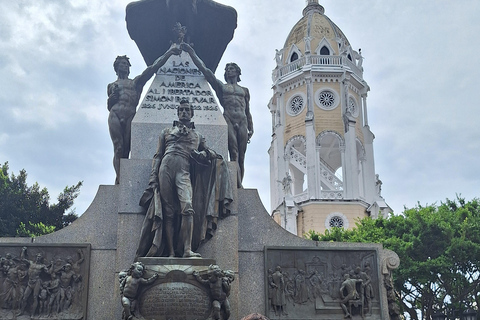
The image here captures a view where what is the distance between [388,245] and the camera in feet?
89.9

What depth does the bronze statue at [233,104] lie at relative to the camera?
13305 mm

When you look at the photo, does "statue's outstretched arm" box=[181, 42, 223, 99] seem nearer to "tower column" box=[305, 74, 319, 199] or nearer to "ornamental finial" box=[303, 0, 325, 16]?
"tower column" box=[305, 74, 319, 199]

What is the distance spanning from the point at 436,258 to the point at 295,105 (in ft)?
137

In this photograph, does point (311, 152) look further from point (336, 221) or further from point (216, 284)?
point (216, 284)

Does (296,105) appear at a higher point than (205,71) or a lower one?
higher

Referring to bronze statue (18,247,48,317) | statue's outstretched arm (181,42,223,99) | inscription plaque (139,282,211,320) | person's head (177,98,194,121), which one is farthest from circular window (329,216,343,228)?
inscription plaque (139,282,211,320)

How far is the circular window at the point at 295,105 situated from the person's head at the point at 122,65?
52922 millimetres

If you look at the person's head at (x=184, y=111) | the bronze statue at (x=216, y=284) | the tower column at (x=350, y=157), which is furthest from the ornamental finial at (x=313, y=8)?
the bronze statue at (x=216, y=284)

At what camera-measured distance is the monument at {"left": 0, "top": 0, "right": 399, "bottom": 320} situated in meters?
10.1

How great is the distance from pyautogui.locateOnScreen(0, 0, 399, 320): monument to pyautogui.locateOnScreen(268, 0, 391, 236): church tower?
154ft

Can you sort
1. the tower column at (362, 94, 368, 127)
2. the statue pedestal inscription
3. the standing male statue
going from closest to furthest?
1. the statue pedestal inscription
2. the standing male statue
3. the tower column at (362, 94, 368, 127)

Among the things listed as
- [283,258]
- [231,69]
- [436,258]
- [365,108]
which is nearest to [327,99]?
[365,108]

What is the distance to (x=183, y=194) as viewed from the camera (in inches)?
430

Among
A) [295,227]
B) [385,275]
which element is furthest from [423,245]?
[295,227]
